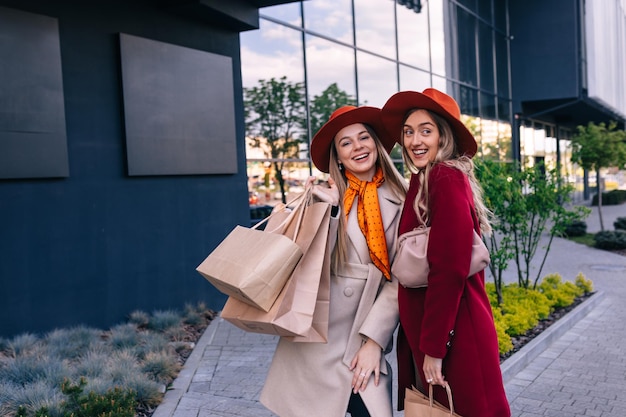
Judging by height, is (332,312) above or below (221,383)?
above

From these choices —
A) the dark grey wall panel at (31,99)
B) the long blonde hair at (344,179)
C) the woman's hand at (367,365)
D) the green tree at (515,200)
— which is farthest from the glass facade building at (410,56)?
the woman's hand at (367,365)

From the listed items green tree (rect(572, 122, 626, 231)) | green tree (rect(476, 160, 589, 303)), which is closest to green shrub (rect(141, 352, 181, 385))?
green tree (rect(476, 160, 589, 303))

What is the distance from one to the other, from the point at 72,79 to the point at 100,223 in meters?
1.57

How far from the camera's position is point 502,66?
915 inches

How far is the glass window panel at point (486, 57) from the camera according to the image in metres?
21.1

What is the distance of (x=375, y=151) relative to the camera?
2.66 meters

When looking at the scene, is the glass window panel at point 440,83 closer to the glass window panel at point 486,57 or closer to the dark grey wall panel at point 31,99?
the glass window panel at point 486,57

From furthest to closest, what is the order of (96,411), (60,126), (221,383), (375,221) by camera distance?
1. (60,126)
2. (221,383)
3. (96,411)
4. (375,221)

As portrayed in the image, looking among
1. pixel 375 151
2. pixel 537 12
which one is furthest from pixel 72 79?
pixel 537 12

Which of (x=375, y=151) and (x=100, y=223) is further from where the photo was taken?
(x=100, y=223)

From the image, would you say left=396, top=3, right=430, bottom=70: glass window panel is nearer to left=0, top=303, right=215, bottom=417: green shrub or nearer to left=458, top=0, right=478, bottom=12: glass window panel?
left=458, top=0, right=478, bottom=12: glass window panel

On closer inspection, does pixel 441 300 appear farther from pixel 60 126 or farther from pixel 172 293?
pixel 172 293

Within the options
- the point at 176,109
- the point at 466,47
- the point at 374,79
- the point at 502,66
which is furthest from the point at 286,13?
the point at 502,66

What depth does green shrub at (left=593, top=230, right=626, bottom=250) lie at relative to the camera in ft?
43.7
